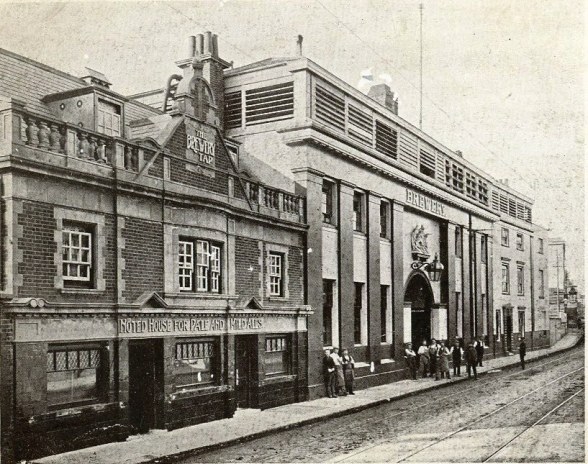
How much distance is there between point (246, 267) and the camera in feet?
61.8

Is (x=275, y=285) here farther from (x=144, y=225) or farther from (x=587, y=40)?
(x=587, y=40)

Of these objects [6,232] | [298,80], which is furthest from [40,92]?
[298,80]

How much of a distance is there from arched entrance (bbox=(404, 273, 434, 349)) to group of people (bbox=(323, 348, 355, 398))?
27.7 ft

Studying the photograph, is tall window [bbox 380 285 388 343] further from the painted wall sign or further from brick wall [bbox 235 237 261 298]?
brick wall [bbox 235 237 261 298]

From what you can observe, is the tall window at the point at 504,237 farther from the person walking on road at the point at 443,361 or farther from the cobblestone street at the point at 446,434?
the cobblestone street at the point at 446,434

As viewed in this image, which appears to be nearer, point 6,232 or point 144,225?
point 6,232

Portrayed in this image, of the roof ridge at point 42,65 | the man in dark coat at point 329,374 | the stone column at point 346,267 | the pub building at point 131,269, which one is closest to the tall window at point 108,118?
the pub building at point 131,269

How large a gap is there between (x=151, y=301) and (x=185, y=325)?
138 cm

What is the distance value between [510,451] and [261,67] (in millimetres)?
15011

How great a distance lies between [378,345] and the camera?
2622cm

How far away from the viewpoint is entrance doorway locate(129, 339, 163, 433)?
50.5ft

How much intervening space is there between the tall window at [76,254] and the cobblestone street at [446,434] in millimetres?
4256

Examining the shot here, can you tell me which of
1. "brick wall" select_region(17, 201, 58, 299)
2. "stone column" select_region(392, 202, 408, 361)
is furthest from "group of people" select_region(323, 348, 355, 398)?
"brick wall" select_region(17, 201, 58, 299)

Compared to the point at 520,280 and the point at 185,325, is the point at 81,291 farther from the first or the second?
the point at 520,280
